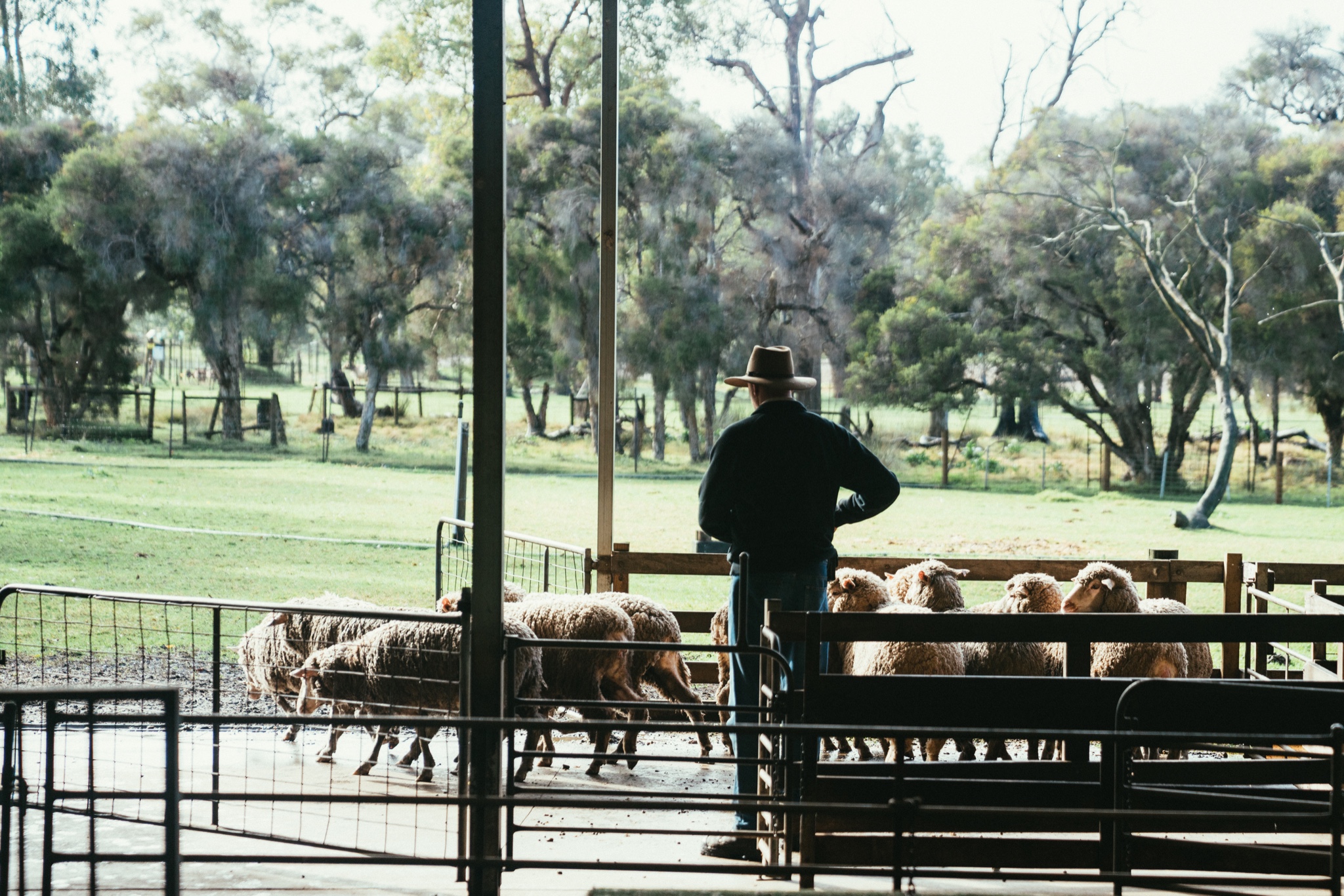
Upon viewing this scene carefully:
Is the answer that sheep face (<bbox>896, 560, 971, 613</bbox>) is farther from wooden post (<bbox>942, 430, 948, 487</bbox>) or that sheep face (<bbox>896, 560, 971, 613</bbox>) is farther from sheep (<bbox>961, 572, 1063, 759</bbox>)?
wooden post (<bbox>942, 430, 948, 487</bbox>)

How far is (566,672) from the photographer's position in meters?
5.85

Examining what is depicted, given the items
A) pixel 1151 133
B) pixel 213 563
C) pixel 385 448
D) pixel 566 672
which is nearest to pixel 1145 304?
pixel 1151 133

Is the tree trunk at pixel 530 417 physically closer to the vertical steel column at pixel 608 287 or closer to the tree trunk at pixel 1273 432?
the tree trunk at pixel 1273 432

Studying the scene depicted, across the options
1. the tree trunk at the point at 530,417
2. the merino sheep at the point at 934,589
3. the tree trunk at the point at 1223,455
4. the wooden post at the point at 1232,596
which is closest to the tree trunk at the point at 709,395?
the tree trunk at the point at 530,417

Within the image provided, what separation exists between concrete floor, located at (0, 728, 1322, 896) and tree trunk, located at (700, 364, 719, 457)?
547 inches

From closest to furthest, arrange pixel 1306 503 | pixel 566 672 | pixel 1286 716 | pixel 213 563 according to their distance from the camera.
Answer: pixel 1286 716 < pixel 566 672 < pixel 213 563 < pixel 1306 503

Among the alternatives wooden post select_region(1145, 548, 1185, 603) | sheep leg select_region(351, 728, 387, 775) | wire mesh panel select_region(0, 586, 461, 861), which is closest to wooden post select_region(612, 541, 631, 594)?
wire mesh panel select_region(0, 586, 461, 861)

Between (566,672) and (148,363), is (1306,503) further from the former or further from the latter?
(148,363)

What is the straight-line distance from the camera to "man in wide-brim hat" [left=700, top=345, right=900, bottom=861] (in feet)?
14.9

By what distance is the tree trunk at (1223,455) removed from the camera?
723 inches

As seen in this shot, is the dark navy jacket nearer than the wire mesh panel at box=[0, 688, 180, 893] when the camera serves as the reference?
No

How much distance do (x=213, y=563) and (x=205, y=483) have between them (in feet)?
9.52

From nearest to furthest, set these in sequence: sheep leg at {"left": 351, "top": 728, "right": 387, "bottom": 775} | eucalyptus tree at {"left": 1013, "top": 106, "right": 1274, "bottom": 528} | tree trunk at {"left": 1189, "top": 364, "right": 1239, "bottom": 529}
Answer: sheep leg at {"left": 351, "top": 728, "right": 387, "bottom": 775}
tree trunk at {"left": 1189, "top": 364, "right": 1239, "bottom": 529}
eucalyptus tree at {"left": 1013, "top": 106, "right": 1274, "bottom": 528}

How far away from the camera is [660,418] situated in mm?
20172
